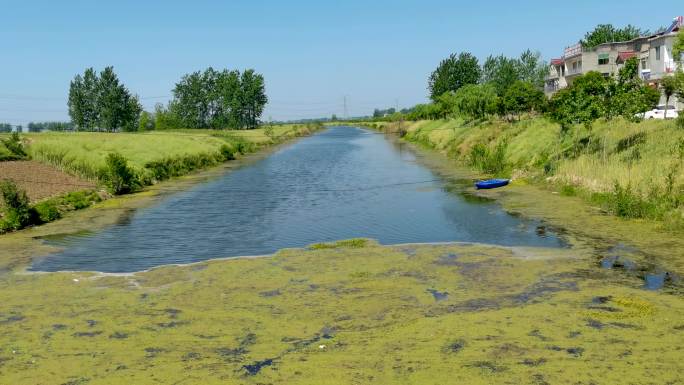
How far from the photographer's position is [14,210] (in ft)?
86.0

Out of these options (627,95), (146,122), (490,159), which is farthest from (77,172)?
(146,122)

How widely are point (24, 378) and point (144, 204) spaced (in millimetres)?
23886

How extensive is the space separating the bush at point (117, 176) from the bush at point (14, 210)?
9.71 m

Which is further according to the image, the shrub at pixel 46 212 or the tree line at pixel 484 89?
the tree line at pixel 484 89

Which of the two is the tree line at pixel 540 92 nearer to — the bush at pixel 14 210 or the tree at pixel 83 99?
the bush at pixel 14 210

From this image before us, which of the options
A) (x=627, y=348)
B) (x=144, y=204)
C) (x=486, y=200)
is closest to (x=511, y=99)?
(x=486, y=200)

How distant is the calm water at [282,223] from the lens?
70.2 feet

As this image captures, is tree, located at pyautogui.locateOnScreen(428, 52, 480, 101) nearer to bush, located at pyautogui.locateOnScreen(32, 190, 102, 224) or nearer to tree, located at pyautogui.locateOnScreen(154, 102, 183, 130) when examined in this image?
tree, located at pyautogui.locateOnScreen(154, 102, 183, 130)

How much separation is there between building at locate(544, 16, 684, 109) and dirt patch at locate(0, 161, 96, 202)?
195 feet

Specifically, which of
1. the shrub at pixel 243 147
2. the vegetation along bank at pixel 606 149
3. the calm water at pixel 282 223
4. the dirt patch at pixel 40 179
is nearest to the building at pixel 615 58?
the vegetation along bank at pixel 606 149

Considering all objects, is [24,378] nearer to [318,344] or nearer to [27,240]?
[318,344]

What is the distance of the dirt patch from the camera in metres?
32.5

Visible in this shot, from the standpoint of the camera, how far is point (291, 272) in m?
17.7

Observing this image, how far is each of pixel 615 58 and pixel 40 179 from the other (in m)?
92.7
